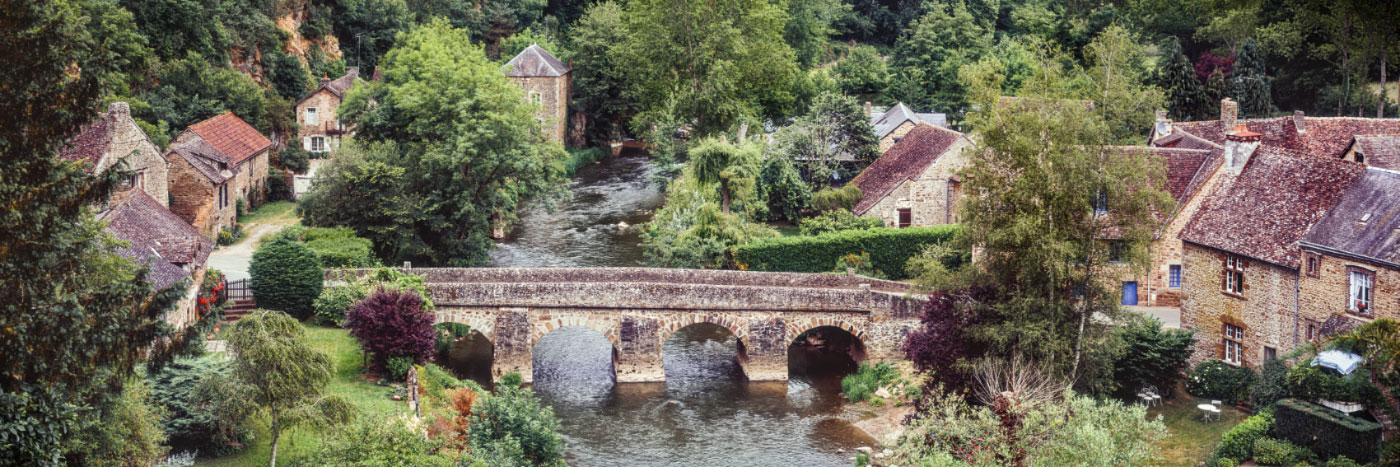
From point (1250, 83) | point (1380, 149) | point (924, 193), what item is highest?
point (1250, 83)

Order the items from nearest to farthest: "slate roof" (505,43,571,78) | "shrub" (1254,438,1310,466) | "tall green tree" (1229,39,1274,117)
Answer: "shrub" (1254,438,1310,466) < "tall green tree" (1229,39,1274,117) < "slate roof" (505,43,571,78)

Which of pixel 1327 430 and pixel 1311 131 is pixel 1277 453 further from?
pixel 1311 131

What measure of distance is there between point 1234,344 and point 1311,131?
1678 centimetres

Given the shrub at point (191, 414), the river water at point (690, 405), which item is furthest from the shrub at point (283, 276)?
the shrub at point (191, 414)

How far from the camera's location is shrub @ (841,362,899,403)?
38656 mm

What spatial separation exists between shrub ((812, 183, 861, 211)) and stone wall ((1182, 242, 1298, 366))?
17143 mm

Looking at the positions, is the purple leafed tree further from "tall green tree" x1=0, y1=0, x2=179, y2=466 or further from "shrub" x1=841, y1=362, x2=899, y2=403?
"tall green tree" x1=0, y1=0, x2=179, y2=466

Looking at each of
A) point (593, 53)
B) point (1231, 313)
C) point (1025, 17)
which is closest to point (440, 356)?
point (1231, 313)

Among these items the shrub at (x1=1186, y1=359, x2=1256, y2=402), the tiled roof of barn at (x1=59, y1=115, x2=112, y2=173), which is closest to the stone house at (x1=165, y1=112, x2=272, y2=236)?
the tiled roof of barn at (x1=59, y1=115, x2=112, y2=173)

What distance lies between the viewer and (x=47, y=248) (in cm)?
2081

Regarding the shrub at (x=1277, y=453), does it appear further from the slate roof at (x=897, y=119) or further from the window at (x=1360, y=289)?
the slate roof at (x=897, y=119)

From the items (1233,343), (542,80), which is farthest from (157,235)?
(542,80)

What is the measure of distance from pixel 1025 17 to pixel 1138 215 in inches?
2220

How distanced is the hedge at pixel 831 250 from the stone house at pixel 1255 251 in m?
12.6
